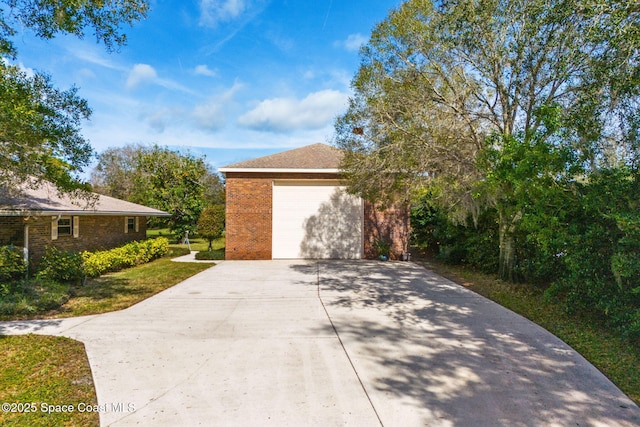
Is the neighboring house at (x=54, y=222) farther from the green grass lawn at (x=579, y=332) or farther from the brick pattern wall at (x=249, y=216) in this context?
the green grass lawn at (x=579, y=332)

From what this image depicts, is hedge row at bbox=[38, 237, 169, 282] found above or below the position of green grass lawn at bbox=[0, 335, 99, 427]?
above

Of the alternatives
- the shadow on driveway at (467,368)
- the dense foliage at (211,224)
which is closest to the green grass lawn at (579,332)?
the shadow on driveway at (467,368)

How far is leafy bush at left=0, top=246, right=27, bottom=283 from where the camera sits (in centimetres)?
750

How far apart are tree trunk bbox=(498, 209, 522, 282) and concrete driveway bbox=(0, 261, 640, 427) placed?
8.23 ft

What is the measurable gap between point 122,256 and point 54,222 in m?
2.31

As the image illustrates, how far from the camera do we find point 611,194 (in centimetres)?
501

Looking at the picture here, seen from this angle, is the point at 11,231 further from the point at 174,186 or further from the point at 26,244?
the point at 174,186

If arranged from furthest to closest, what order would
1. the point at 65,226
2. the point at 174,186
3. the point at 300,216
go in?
the point at 174,186
the point at 300,216
the point at 65,226

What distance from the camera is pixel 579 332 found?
5051mm

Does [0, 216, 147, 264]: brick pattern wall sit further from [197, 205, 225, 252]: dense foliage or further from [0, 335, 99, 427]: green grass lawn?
[0, 335, 99, 427]: green grass lawn

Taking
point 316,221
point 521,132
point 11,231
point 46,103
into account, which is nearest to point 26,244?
point 11,231

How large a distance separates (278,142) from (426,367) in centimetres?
2239

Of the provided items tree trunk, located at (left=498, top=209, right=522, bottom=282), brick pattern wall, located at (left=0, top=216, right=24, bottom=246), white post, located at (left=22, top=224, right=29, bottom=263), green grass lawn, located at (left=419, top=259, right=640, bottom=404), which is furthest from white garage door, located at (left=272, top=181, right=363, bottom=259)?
brick pattern wall, located at (left=0, top=216, right=24, bottom=246)

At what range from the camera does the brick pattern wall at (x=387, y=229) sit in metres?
13.6
